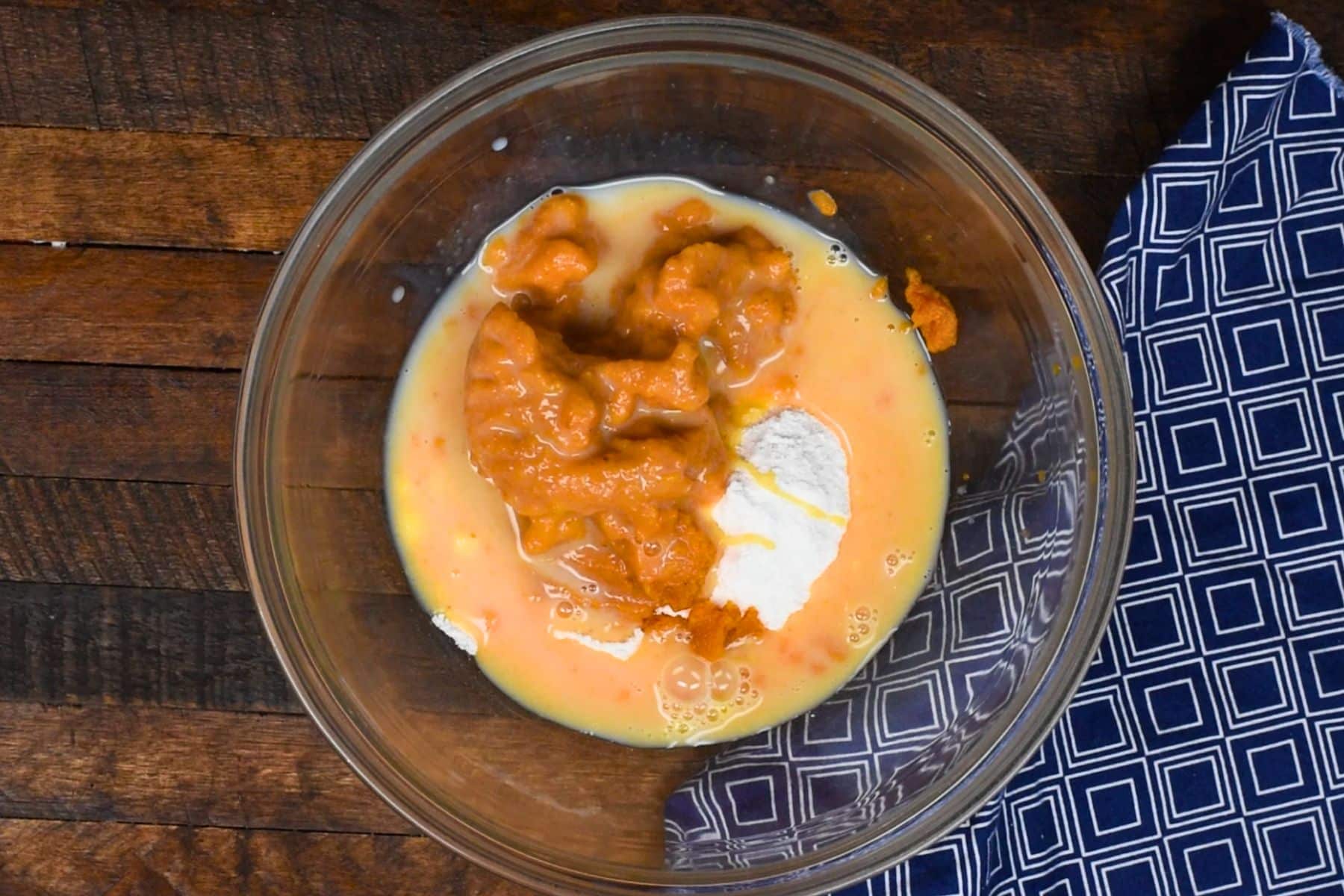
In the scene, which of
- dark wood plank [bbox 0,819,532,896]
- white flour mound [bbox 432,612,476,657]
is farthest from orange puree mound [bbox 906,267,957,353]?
dark wood plank [bbox 0,819,532,896]

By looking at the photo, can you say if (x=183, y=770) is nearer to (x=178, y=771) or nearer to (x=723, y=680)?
(x=178, y=771)

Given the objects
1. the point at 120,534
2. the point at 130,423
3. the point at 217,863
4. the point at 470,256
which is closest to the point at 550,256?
the point at 470,256

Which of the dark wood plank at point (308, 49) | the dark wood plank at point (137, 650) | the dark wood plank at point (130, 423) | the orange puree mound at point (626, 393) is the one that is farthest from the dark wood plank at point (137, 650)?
the dark wood plank at point (308, 49)

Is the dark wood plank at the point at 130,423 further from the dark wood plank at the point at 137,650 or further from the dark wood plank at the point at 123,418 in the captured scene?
the dark wood plank at the point at 137,650

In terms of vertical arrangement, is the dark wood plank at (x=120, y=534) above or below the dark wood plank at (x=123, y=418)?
below

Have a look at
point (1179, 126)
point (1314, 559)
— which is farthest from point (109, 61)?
point (1314, 559)

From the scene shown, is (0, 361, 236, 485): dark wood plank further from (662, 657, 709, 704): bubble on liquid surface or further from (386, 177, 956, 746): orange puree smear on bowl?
(662, 657, 709, 704): bubble on liquid surface
